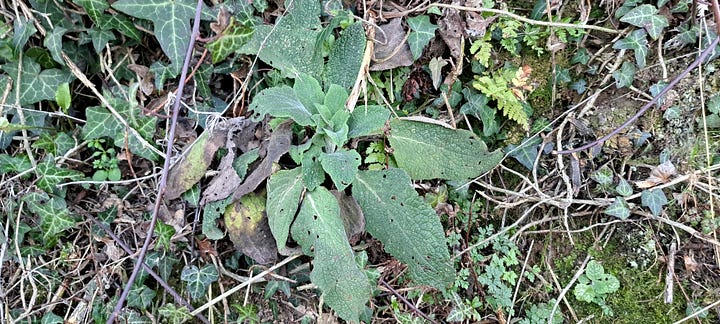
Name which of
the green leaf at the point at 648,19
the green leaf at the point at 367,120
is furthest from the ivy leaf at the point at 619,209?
the green leaf at the point at 367,120

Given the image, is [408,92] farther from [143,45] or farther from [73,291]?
[73,291]

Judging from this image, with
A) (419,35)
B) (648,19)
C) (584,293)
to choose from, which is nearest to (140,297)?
(419,35)

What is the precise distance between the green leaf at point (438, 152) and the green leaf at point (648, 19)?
83 centimetres

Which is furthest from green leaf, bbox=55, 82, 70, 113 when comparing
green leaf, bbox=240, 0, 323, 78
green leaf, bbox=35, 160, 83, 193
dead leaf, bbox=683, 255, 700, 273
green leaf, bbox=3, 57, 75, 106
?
dead leaf, bbox=683, 255, 700, 273

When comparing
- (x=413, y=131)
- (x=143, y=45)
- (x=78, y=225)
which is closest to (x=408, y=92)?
(x=413, y=131)

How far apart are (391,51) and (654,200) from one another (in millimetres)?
1299

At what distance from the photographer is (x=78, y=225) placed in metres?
2.22

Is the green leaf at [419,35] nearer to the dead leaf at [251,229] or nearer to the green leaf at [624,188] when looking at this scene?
the dead leaf at [251,229]

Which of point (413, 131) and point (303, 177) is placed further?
point (413, 131)

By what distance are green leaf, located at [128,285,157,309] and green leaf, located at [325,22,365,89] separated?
122 centimetres

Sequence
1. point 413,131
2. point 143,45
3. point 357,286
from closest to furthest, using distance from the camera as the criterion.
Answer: point 357,286 < point 413,131 < point 143,45

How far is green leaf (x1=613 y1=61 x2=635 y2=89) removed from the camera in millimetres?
2166

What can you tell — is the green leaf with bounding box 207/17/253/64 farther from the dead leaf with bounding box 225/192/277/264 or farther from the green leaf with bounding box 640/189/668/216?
the green leaf with bounding box 640/189/668/216

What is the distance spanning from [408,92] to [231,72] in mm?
823
